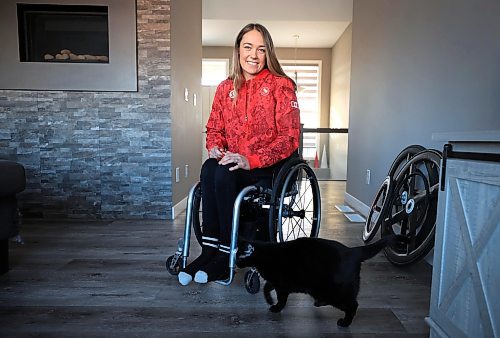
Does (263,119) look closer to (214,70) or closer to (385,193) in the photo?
(385,193)

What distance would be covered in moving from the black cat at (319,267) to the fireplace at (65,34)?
211 centimetres

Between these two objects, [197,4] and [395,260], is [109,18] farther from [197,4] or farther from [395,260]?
[395,260]

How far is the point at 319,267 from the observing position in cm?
113

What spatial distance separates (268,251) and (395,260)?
832 millimetres

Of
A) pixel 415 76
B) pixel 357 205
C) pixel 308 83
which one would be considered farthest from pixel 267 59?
pixel 308 83

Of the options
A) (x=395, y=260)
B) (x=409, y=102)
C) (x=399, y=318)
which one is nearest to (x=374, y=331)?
(x=399, y=318)

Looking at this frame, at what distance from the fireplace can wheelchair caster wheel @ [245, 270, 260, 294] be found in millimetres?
2023

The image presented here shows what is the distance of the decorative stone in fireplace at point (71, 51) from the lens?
2.56m

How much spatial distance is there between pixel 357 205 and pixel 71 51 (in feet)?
8.68

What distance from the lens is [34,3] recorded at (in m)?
2.57

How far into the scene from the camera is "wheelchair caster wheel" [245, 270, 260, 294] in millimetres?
1390

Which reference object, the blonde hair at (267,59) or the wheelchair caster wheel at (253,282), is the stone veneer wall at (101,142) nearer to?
the blonde hair at (267,59)

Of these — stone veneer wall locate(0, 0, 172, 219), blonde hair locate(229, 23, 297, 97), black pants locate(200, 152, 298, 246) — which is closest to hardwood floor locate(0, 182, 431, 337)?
black pants locate(200, 152, 298, 246)

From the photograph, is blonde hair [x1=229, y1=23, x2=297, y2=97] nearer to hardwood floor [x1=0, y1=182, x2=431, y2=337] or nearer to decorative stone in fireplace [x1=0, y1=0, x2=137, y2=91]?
hardwood floor [x1=0, y1=182, x2=431, y2=337]
